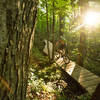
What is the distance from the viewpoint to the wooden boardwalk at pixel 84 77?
13.4 feet

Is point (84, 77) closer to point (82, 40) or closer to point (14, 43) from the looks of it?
point (82, 40)

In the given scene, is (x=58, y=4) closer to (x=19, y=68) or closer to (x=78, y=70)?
(x=78, y=70)

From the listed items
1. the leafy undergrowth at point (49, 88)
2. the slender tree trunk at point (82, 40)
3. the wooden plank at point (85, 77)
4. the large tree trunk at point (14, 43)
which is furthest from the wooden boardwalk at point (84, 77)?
the large tree trunk at point (14, 43)

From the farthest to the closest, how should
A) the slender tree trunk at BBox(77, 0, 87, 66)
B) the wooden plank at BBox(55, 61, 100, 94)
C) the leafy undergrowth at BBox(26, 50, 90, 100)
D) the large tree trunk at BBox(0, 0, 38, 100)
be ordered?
the slender tree trunk at BBox(77, 0, 87, 66) → the wooden plank at BBox(55, 61, 100, 94) → the leafy undergrowth at BBox(26, 50, 90, 100) → the large tree trunk at BBox(0, 0, 38, 100)

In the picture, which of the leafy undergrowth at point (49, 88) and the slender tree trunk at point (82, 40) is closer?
the leafy undergrowth at point (49, 88)

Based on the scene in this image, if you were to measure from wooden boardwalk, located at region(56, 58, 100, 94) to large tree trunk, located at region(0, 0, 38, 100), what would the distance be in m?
3.55

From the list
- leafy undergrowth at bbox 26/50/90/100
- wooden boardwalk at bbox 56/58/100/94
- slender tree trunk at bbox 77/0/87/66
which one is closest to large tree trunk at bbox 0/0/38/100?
leafy undergrowth at bbox 26/50/90/100

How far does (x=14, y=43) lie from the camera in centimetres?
87

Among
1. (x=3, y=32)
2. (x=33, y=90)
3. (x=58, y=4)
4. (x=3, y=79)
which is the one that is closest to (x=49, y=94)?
(x=33, y=90)

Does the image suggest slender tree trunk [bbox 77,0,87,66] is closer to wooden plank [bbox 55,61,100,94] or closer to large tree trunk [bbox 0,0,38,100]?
wooden plank [bbox 55,61,100,94]

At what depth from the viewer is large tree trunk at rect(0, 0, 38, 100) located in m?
0.79

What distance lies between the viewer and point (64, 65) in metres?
6.32

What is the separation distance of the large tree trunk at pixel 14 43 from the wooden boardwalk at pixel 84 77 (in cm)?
355

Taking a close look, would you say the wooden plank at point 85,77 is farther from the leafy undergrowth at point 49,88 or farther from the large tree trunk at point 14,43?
the large tree trunk at point 14,43
